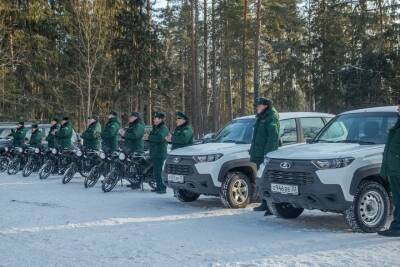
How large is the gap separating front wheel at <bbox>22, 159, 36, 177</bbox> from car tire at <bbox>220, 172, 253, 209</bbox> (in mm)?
9855

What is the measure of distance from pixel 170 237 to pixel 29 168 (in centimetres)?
1189

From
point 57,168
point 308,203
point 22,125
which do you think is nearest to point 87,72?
point 22,125

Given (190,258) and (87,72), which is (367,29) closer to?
(87,72)

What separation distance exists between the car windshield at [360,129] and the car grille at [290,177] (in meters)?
1.19

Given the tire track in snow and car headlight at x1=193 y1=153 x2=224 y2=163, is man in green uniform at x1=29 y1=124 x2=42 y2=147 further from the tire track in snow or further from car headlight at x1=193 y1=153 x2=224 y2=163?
the tire track in snow


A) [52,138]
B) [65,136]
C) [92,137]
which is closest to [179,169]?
[92,137]

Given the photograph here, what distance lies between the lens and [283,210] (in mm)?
9594

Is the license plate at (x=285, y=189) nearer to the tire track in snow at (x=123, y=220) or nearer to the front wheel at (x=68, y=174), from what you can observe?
the tire track in snow at (x=123, y=220)

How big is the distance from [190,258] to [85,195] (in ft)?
22.8

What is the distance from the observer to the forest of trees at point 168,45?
35.9m

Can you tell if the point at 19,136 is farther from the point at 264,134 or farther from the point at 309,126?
the point at 264,134

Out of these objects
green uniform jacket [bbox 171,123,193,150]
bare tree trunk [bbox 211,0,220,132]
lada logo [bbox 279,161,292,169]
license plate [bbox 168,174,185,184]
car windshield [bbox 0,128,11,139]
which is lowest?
license plate [bbox 168,174,185,184]

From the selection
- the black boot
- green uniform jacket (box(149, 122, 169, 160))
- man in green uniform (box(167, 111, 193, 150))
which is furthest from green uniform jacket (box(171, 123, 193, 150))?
the black boot

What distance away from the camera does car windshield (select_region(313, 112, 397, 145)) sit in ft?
29.6
